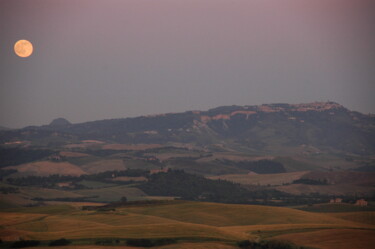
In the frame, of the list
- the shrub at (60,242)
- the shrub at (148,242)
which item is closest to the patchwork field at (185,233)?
the shrub at (148,242)

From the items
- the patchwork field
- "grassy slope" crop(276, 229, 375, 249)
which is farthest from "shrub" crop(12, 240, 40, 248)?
"grassy slope" crop(276, 229, 375, 249)

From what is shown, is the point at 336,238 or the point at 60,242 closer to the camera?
the point at 60,242

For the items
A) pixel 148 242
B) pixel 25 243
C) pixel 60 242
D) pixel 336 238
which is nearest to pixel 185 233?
pixel 148 242

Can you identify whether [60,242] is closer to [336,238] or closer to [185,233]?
[185,233]

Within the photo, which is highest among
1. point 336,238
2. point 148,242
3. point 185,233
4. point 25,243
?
point 185,233

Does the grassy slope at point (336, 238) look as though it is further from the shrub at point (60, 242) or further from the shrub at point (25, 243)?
the shrub at point (25, 243)

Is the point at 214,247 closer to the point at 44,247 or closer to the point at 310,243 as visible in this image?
the point at 310,243

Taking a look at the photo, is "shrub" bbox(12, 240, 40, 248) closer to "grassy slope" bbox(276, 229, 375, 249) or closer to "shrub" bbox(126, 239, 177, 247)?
"shrub" bbox(126, 239, 177, 247)

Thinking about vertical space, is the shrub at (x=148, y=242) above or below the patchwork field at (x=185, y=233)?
below

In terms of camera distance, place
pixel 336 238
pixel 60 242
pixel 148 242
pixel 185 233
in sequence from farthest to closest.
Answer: pixel 185 233 < pixel 336 238 < pixel 148 242 < pixel 60 242

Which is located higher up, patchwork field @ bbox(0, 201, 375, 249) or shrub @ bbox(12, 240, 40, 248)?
patchwork field @ bbox(0, 201, 375, 249)

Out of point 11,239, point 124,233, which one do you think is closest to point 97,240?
point 124,233

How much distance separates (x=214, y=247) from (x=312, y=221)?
190 feet

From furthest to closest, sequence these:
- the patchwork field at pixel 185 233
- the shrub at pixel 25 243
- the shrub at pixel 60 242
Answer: the patchwork field at pixel 185 233 → the shrub at pixel 25 243 → the shrub at pixel 60 242
